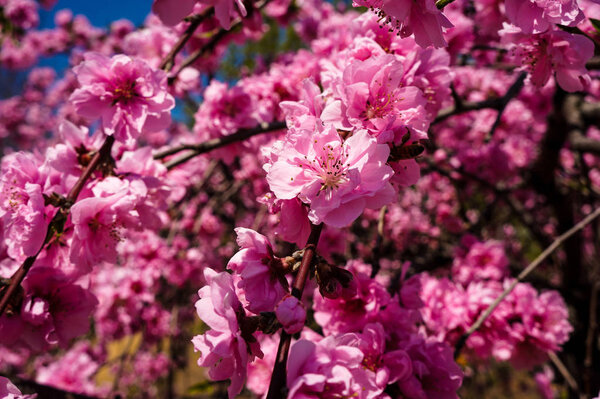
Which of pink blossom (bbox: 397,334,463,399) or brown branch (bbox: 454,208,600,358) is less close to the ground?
pink blossom (bbox: 397,334,463,399)

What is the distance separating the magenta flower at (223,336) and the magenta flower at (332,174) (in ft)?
0.87

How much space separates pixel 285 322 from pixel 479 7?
6.37 feet

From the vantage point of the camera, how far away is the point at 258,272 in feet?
3.01

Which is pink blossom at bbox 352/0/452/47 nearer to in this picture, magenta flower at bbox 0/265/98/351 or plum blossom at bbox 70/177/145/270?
plum blossom at bbox 70/177/145/270

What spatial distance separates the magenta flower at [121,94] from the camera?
148 centimetres

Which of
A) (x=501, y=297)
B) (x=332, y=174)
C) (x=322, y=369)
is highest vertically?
(x=332, y=174)

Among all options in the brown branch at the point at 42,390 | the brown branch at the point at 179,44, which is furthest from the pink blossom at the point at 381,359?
the brown branch at the point at 179,44

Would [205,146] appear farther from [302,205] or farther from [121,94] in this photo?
[302,205]

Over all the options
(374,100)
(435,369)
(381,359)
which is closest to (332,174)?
(374,100)

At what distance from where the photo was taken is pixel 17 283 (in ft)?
3.89

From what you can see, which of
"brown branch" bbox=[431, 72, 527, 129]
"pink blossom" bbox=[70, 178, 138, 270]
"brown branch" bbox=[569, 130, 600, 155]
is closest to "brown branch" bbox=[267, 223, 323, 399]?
"pink blossom" bbox=[70, 178, 138, 270]

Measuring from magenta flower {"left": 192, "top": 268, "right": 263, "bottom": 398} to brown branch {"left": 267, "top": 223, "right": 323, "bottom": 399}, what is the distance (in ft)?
0.29

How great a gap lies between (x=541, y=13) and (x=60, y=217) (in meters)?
1.68

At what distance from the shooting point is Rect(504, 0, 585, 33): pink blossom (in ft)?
3.56
